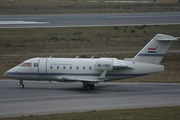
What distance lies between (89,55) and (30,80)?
57.8ft

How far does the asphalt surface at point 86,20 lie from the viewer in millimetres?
79812

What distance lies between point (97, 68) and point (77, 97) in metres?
4.56

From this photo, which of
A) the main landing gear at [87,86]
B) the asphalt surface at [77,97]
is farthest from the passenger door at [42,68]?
the main landing gear at [87,86]

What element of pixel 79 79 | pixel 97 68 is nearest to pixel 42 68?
pixel 79 79

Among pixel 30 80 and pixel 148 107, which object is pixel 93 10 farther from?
pixel 148 107

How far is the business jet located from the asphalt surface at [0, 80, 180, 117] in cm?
106

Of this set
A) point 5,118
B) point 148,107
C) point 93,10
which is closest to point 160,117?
point 148,107

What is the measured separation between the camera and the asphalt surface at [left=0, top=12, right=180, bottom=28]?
79.8m

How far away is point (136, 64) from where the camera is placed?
39594 millimetres

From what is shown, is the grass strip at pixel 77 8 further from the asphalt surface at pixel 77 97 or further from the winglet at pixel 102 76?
the winglet at pixel 102 76

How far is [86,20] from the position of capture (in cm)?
8444

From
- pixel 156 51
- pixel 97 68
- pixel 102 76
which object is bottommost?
pixel 102 76

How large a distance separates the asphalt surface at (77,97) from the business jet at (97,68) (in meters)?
1.06

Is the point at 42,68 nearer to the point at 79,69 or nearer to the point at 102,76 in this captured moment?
the point at 79,69
